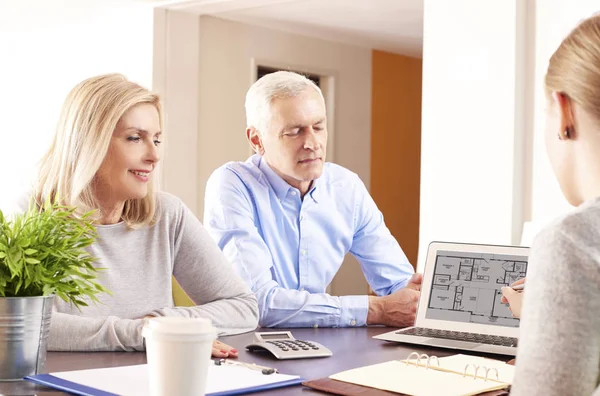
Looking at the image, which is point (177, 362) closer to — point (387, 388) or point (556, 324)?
point (387, 388)

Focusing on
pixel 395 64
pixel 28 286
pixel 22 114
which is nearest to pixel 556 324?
pixel 28 286

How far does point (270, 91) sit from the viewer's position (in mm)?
2703

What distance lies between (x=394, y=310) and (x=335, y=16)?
4.29 m

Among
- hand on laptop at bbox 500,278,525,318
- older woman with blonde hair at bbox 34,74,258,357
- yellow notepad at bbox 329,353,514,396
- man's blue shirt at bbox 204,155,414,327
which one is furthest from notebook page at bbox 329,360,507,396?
man's blue shirt at bbox 204,155,414,327

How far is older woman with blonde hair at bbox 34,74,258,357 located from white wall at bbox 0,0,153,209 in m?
3.53

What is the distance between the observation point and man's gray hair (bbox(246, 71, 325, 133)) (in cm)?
268

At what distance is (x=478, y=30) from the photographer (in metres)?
4.00

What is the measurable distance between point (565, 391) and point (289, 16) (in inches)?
217

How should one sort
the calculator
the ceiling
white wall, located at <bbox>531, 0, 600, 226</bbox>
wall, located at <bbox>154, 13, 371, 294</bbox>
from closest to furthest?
1. the calculator
2. white wall, located at <bbox>531, 0, 600, 226</bbox>
3. the ceiling
4. wall, located at <bbox>154, 13, 371, 294</bbox>

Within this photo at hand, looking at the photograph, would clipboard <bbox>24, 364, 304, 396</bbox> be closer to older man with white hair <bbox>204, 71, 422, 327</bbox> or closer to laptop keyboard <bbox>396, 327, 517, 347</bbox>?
laptop keyboard <bbox>396, 327, 517, 347</bbox>

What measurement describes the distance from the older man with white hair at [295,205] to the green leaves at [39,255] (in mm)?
1003

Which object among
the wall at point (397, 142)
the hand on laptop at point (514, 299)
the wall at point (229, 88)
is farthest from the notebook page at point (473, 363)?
the wall at point (397, 142)

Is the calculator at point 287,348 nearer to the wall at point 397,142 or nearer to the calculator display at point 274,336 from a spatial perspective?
the calculator display at point 274,336

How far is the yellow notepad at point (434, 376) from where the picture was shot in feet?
4.34
